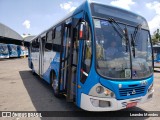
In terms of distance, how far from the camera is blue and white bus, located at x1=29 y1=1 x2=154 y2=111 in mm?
4629

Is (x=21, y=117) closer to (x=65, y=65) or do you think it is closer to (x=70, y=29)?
(x=65, y=65)

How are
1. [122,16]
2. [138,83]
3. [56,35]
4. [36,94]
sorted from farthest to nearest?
[36,94] → [56,35] → [122,16] → [138,83]

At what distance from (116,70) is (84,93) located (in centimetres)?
98

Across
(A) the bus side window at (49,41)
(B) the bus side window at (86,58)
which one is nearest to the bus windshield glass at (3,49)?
(A) the bus side window at (49,41)

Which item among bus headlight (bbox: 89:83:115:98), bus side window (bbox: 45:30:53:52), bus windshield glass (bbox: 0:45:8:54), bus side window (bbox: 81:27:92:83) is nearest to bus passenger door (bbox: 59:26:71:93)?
bus side window (bbox: 81:27:92:83)

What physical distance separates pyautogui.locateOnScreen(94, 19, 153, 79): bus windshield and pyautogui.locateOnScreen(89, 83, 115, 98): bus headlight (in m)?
0.31

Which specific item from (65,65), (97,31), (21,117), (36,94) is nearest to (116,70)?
(97,31)

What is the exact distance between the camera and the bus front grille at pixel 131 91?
15.4ft

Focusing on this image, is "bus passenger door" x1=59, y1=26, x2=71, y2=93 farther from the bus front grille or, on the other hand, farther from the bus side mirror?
the bus front grille

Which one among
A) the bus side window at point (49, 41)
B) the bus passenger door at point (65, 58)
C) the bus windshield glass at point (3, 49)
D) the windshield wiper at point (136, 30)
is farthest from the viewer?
the bus windshield glass at point (3, 49)

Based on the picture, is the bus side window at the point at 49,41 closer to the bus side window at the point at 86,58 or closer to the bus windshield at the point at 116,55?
the bus side window at the point at 86,58

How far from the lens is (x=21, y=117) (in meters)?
5.49

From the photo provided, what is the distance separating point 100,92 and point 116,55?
3.37ft

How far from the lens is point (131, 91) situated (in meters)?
4.87
